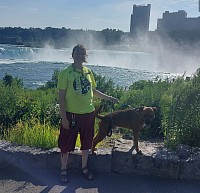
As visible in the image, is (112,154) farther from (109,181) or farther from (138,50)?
(138,50)

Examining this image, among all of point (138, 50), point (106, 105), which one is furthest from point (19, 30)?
point (106, 105)

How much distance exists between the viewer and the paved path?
3.91m

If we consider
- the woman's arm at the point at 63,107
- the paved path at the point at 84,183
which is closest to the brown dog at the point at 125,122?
the paved path at the point at 84,183

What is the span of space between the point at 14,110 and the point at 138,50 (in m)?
59.3

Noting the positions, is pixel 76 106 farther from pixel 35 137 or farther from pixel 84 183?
pixel 35 137

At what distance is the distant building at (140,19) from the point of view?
191 feet

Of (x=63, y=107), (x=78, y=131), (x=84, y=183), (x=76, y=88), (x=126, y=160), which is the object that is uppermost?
(x=76, y=88)

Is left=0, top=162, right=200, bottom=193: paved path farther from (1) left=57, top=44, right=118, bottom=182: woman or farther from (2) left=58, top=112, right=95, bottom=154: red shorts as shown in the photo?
(2) left=58, top=112, right=95, bottom=154: red shorts

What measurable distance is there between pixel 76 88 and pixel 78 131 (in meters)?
0.61

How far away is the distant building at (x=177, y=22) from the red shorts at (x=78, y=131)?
1708 inches

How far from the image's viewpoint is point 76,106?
393 cm

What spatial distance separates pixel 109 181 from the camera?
417 cm

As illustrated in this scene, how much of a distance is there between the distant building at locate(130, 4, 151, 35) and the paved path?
55.6 meters

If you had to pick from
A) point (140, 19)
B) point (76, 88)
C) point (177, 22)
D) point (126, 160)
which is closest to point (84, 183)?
point (126, 160)
